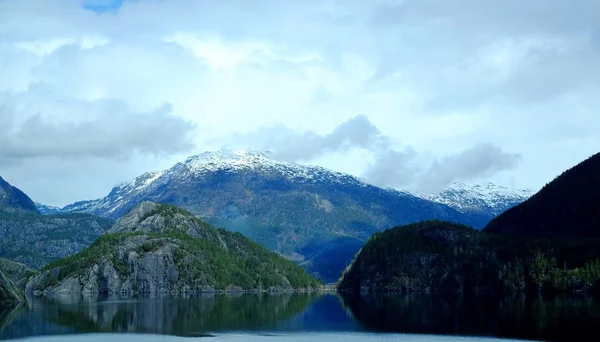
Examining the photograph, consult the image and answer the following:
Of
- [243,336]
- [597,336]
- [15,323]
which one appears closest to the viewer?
[597,336]

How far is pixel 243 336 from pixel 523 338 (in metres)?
59.4

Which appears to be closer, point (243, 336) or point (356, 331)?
point (243, 336)

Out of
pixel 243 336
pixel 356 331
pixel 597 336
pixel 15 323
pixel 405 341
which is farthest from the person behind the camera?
pixel 15 323

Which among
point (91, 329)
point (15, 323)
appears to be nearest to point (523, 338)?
point (91, 329)

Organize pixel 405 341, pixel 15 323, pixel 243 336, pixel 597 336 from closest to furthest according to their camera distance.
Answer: pixel 597 336
pixel 405 341
pixel 243 336
pixel 15 323

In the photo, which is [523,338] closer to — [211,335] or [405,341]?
[405,341]

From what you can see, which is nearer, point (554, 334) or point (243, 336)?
point (554, 334)

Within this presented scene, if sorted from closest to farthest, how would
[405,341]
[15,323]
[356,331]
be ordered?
[405,341], [356,331], [15,323]

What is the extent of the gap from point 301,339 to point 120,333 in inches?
1733

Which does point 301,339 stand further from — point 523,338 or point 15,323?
point 15,323

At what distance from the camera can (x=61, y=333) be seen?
6988 inches

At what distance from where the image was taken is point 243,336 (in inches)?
6791

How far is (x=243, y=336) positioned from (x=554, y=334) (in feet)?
216

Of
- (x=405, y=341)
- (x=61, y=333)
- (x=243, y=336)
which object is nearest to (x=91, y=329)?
(x=61, y=333)
